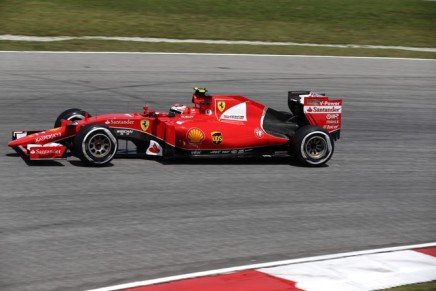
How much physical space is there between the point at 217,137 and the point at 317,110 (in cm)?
191

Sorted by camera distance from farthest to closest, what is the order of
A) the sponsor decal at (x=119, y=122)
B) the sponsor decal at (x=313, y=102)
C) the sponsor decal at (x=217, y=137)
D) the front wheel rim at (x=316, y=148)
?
the sponsor decal at (x=313, y=102) < the front wheel rim at (x=316, y=148) < the sponsor decal at (x=217, y=137) < the sponsor decal at (x=119, y=122)

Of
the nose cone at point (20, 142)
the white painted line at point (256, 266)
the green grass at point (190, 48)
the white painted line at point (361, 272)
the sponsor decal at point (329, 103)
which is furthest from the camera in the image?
the green grass at point (190, 48)

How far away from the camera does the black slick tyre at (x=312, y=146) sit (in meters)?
13.8

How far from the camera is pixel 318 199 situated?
39.4 feet

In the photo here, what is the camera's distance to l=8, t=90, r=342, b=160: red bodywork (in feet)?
43.1

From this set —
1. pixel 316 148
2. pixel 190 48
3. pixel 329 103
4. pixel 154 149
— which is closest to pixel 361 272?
pixel 316 148

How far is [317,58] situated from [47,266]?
17.2m

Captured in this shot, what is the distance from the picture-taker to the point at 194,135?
13.4 metres

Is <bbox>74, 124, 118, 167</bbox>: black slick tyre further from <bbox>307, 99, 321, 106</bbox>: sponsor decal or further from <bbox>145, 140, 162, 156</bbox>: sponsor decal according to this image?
<bbox>307, 99, 321, 106</bbox>: sponsor decal

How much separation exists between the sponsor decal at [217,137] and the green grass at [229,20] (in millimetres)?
13086

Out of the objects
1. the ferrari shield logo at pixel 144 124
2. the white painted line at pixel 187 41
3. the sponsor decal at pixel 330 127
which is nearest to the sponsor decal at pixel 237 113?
the ferrari shield logo at pixel 144 124

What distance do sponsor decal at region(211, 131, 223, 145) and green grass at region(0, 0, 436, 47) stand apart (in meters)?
13.1

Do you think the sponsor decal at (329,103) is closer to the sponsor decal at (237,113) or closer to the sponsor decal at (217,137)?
the sponsor decal at (237,113)

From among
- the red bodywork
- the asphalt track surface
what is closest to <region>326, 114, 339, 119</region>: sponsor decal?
the red bodywork
